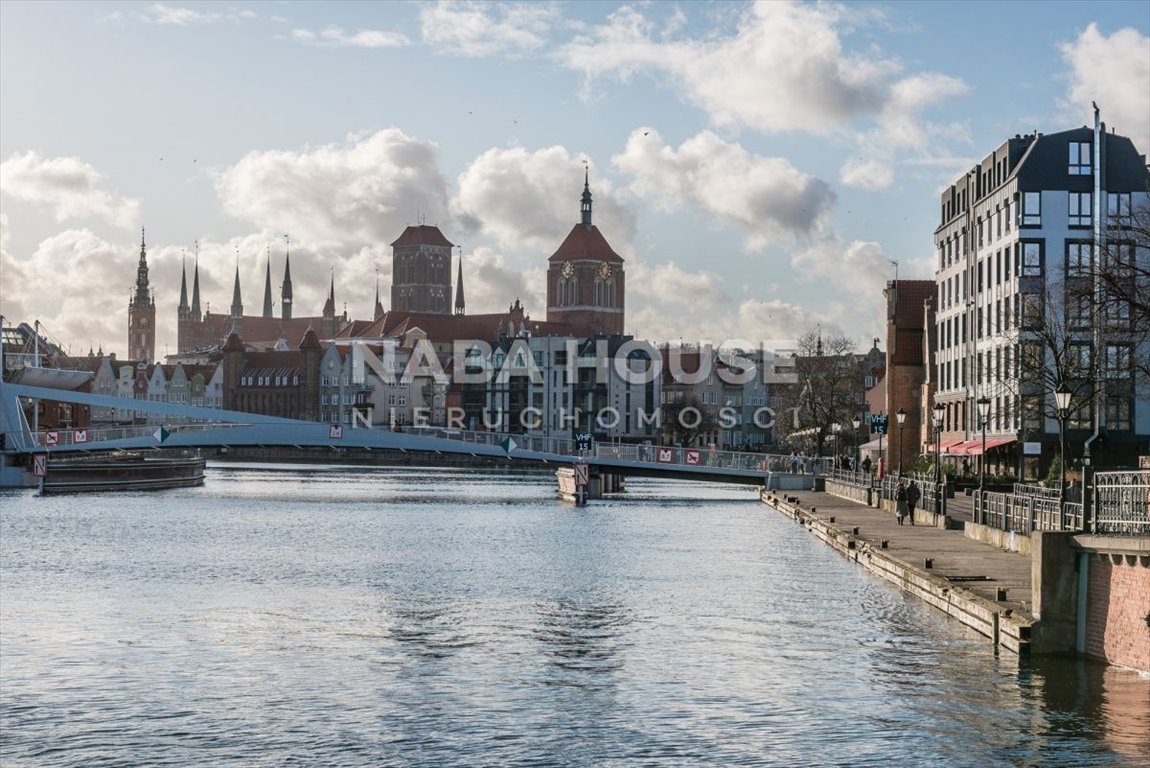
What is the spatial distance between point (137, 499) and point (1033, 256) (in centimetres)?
5500

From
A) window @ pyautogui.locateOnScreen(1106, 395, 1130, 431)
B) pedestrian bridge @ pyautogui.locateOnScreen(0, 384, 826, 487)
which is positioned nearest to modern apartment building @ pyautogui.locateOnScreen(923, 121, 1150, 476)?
window @ pyautogui.locateOnScreen(1106, 395, 1130, 431)

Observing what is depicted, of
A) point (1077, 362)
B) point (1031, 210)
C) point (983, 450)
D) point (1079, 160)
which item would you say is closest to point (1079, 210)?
point (1031, 210)

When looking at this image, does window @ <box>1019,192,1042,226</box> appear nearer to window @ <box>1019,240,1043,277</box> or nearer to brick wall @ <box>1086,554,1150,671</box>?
window @ <box>1019,240,1043,277</box>

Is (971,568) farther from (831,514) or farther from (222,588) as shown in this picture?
(831,514)

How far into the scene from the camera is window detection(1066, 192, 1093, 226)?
8644 centimetres

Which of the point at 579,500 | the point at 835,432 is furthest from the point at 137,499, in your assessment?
the point at 835,432

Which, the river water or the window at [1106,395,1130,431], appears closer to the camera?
the river water

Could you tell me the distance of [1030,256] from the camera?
8675 cm

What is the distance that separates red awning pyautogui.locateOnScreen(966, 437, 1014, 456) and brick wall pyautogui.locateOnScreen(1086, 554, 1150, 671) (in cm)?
5930

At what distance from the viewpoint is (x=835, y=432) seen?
117m

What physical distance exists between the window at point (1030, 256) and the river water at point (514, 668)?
33.4 metres

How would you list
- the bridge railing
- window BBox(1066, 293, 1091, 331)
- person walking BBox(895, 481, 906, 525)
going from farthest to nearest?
the bridge railing, person walking BBox(895, 481, 906, 525), window BBox(1066, 293, 1091, 331)

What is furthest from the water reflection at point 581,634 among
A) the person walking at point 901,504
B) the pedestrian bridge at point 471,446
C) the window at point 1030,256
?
the pedestrian bridge at point 471,446

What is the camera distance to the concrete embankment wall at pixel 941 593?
30.8m
